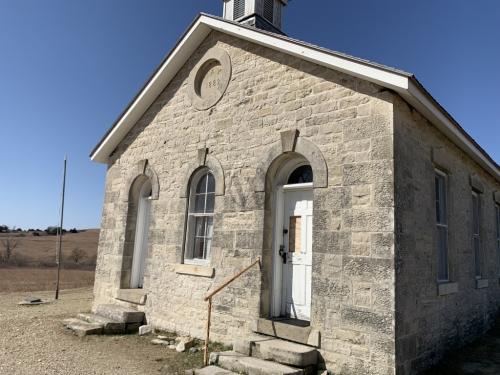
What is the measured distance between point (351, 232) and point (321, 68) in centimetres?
281

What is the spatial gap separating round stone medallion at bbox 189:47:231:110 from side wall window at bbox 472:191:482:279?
6524 mm

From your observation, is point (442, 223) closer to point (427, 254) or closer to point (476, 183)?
point (427, 254)

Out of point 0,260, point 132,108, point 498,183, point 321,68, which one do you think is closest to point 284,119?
point 321,68

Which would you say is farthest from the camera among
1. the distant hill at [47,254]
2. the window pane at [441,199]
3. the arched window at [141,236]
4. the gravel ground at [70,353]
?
the distant hill at [47,254]

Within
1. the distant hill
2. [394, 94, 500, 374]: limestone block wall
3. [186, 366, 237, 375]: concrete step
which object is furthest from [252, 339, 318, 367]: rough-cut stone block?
the distant hill

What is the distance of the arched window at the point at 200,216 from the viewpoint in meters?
7.98

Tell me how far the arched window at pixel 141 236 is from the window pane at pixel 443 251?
22.1 feet

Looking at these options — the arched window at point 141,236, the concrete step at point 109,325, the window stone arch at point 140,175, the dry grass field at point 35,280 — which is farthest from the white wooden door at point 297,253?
the dry grass field at point 35,280

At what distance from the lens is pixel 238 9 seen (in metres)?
11.6

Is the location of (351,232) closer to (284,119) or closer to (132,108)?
(284,119)

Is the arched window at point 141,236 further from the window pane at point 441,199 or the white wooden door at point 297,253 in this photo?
the window pane at point 441,199

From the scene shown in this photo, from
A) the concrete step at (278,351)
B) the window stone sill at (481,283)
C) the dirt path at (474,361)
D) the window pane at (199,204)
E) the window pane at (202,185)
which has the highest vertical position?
the window pane at (202,185)

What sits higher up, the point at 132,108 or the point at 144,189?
the point at 132,108

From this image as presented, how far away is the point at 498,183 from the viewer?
11.1 m
